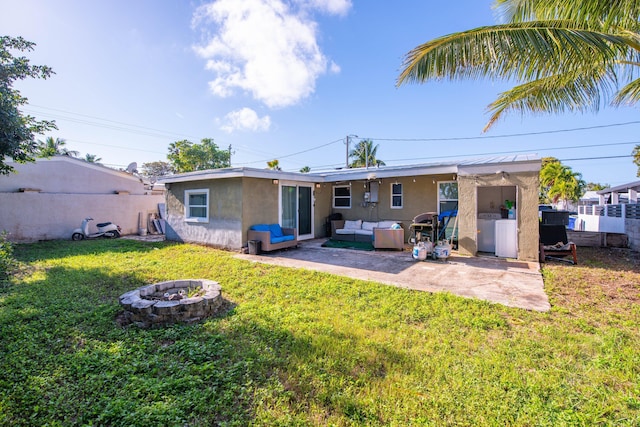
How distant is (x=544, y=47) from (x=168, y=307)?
626 cm

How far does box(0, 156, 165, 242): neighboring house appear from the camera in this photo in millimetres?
11737

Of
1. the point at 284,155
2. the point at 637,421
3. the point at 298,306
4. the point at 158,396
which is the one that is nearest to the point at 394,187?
the point at 298,306

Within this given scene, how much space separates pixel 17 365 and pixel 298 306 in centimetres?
310

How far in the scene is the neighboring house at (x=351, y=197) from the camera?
7.50 metres

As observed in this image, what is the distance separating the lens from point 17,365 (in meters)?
2.83

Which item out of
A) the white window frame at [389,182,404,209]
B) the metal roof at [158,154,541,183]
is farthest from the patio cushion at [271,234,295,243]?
the white window frame at [389,182,404,209]

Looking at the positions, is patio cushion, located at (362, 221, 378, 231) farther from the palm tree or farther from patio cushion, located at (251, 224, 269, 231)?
the palm tree

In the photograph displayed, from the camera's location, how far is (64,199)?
1273cm

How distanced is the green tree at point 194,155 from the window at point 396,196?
77.3ft

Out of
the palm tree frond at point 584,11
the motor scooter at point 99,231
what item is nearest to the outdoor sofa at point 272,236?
the palm tree frond at point 584,11

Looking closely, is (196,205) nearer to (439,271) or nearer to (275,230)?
(275,230)

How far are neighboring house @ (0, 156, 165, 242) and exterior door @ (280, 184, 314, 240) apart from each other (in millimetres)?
9323

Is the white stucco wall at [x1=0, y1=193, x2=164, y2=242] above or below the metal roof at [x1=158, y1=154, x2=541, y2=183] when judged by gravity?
below

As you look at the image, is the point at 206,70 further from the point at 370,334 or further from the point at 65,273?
the point at 370,334
